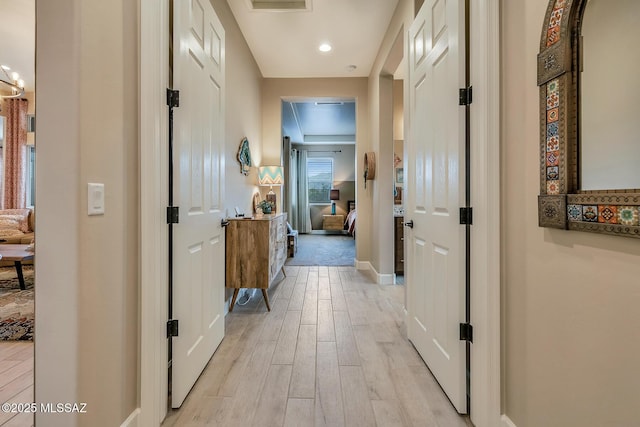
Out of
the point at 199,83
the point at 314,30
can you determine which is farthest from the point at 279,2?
the point at 199,83

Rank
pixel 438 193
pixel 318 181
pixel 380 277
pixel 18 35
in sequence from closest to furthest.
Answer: pixel 438 193 < pixel 18 35 < pixel 380 277 < pixel 318 181

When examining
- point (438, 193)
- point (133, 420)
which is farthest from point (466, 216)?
point (133, 420)

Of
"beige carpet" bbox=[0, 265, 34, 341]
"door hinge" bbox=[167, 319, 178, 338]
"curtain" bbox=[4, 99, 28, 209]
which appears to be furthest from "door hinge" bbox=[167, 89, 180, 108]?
"curtain" bbox=[4, 99, 28, 209]

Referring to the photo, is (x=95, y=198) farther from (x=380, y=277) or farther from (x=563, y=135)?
(x=380, y=277)

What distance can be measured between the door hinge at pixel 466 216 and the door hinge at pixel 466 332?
0.50m

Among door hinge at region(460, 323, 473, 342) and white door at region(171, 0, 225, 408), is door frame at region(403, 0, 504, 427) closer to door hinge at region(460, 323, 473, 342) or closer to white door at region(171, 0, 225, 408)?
door hinge at region(460, 323, 473, 342)

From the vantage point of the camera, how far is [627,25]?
79 cm

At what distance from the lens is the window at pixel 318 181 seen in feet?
32.8

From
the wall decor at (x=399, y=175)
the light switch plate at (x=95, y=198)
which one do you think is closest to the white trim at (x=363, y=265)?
the wall decor at (x=399, y=175)

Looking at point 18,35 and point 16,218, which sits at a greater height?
point 18,35

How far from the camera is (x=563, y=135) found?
0.94 meters

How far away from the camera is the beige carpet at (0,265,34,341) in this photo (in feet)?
7.47

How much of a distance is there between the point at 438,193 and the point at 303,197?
8.20 metres

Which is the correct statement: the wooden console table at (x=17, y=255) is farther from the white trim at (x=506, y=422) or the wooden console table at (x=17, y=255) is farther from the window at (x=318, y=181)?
the window at (x=318, y=181)
